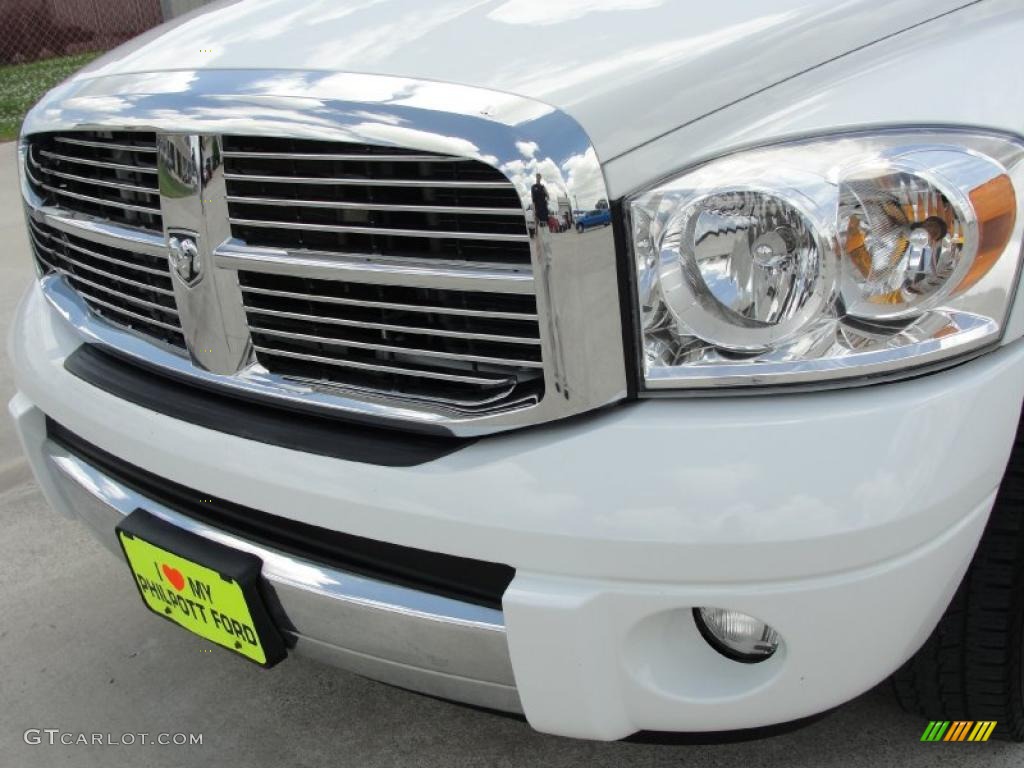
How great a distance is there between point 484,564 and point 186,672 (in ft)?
4.20

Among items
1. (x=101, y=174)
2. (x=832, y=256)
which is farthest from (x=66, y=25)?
(x=832, y=256)

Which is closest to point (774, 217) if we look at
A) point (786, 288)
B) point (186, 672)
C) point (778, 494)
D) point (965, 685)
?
point (786, 288)

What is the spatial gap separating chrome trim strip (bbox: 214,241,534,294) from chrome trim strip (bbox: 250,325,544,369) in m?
0.11

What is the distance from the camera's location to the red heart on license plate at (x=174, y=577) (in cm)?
192

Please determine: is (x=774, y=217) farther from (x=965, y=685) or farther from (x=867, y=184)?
(x=965, y=685)

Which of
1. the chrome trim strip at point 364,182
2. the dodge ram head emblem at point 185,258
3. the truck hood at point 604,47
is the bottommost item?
the dodge ram head emblem at point 185,258

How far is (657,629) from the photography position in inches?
60.9

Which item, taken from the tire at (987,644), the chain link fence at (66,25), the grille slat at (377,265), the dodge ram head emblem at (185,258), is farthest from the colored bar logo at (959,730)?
the chain link fence at (66,25)

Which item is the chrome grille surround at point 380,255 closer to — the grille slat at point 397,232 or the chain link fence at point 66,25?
the grille slat at point 397,232

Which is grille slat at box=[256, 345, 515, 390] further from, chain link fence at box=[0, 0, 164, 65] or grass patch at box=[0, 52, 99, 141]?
chain link fence at box=[0, 0, 164, 65]

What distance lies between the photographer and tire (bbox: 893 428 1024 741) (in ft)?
5.60

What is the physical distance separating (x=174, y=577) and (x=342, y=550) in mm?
377

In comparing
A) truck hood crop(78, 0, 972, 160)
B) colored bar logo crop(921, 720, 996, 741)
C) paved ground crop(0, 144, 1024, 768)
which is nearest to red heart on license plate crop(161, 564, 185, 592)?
paved ground crop(0, 144, 1024, 768)

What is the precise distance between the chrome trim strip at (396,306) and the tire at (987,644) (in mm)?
770
